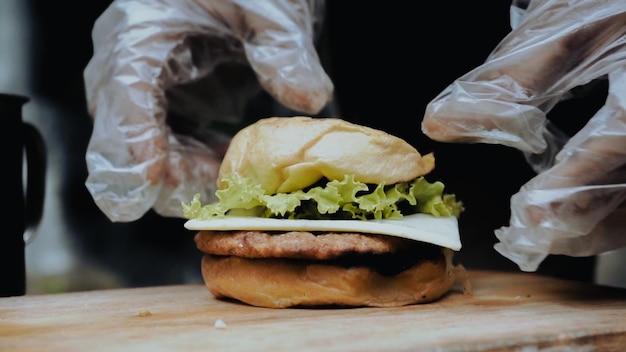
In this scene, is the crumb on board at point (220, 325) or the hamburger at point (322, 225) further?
the hamburger at point (322, 225)

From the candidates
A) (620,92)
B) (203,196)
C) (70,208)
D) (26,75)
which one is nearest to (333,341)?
(620,92)

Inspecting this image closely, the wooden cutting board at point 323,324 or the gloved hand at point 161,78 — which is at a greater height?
the gloved hand at point 161,78

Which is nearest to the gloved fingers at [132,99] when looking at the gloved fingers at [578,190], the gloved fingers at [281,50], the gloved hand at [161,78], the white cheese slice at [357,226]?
the gloved hand at [161,78]

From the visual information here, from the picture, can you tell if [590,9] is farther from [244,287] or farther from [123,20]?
[123,20]

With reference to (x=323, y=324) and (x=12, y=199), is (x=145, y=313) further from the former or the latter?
(x=12, y=199)

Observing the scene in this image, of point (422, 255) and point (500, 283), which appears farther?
point (500, 283)

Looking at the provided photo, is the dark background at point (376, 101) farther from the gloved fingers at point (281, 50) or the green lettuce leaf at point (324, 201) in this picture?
the green lettuce leaf at point (324, 201)
